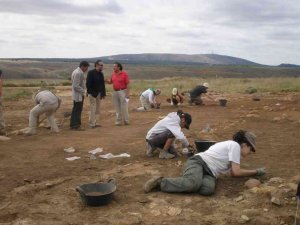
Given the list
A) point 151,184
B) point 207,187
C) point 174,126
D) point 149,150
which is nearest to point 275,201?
point 207,187

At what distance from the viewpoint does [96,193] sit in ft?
19.2

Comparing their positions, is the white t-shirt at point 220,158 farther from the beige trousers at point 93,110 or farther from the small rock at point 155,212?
the beige trousers at point 93,110

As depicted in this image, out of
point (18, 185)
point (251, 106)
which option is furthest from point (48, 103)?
point (251, 106)

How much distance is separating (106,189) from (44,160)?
267cm

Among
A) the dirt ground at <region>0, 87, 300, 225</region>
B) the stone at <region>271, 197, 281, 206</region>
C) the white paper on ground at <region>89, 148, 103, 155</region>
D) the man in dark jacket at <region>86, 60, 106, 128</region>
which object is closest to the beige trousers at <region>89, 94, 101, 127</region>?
the man in dark jacket at <region>86, 60, 106, 128</region>

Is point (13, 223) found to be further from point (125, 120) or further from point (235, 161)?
point (125, 120)

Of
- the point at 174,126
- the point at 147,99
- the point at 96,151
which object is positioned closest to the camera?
the point at 174,126

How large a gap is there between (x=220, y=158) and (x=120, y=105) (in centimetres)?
647

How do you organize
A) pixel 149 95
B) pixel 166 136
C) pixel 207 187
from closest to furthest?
pixel 207 187, pixel 166 136, pixel 149 95

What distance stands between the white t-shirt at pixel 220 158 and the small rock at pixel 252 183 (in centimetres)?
33

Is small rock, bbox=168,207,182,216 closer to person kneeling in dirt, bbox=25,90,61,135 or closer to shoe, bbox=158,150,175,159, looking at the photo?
shoe, bbox=158,150,175,159

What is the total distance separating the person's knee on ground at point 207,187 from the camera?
234 inches

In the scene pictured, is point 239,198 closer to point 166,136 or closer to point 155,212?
point 155,212

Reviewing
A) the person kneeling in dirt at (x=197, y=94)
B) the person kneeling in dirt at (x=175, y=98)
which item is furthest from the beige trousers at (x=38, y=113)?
the person kneeling in dirt at (x=197, y=94)
